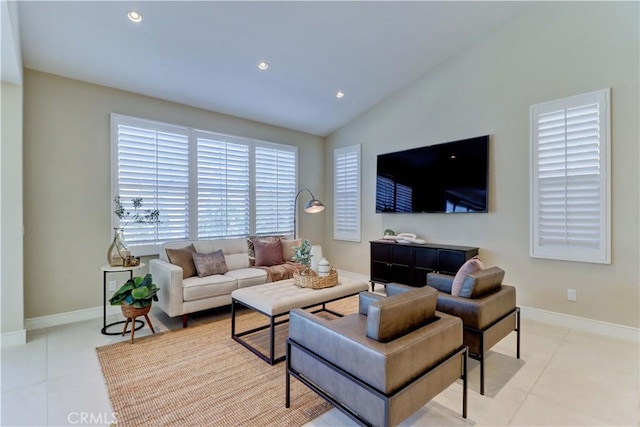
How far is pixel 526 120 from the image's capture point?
376 cm

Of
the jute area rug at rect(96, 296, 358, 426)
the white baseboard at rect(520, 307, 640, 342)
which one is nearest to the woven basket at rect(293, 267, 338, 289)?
the jute area rug at rect(96, 296, 358, 426)

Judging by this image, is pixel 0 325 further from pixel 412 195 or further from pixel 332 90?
pixel 412 195

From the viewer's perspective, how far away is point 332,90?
4.67 metres

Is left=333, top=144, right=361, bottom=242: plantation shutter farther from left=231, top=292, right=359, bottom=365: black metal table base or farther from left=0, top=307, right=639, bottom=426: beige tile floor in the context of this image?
left=0, top=307, right=639, bottom=426: beige tile floor

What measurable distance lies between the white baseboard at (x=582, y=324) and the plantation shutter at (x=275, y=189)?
3.84 meters

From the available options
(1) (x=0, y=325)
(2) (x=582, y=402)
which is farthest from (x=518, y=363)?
(1) (x=0, y=325)

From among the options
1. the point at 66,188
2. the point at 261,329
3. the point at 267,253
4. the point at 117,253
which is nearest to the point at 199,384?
the point at 261,329

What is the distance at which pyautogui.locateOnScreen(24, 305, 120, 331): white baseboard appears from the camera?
340cm

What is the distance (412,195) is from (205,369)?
11.9 feet

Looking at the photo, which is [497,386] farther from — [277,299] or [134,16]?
[134,16]

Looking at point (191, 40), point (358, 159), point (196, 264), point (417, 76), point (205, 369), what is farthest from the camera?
point (358, 159)

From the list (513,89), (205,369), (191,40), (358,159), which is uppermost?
(191,40)

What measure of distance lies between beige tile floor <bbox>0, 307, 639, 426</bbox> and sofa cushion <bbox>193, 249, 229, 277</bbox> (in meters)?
1.10

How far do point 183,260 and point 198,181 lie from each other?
1321mm
